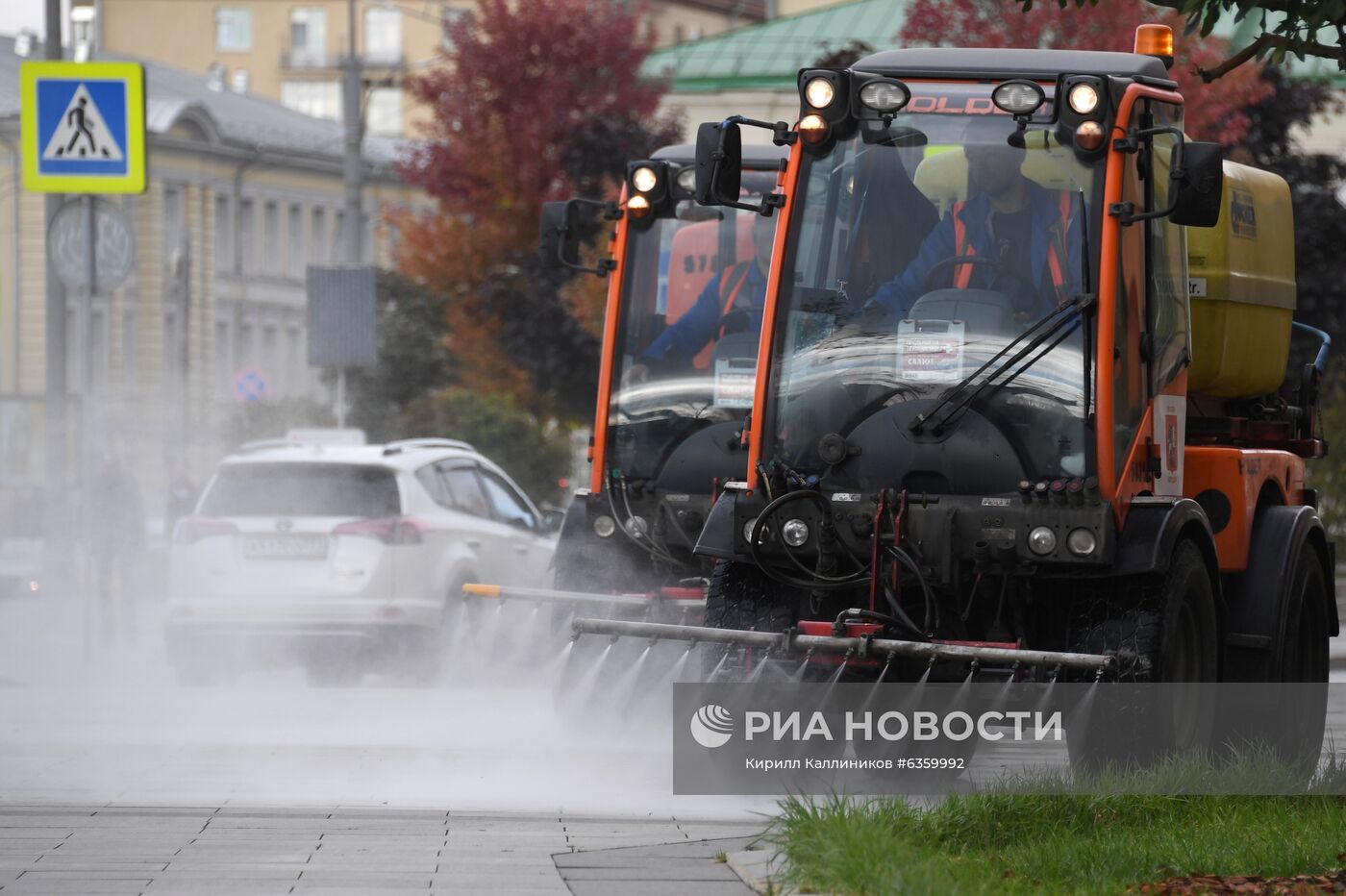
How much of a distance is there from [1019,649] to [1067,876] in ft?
6.36

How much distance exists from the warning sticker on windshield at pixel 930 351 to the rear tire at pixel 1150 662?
3.36ft

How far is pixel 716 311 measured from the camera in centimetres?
1358

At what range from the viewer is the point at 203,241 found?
7844 cm

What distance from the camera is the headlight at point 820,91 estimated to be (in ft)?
33.1

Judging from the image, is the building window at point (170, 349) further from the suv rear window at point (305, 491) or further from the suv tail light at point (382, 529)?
the suv tail light at point (382, 529)

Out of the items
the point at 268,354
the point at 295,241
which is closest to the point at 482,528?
the point at 268,354

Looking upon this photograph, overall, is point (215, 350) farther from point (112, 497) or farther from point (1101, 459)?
point (1101, 459)

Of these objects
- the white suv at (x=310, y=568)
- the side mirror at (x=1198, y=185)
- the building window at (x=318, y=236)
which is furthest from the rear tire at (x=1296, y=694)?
the building window at (x=318, y=236)

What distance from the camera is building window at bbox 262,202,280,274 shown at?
82375 mm

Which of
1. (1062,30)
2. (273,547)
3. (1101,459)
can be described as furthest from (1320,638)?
(1062,30)

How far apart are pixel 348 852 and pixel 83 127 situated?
36.9ft

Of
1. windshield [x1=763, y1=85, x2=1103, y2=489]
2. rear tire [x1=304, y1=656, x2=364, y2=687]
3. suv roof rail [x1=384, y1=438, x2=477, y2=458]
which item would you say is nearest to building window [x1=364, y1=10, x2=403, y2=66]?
suv roof rail [x1=384, y1=438, x2=477, y2=458]

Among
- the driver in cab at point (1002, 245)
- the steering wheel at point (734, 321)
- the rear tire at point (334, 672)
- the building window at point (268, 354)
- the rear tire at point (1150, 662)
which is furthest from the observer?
the building window at point (268, 354)

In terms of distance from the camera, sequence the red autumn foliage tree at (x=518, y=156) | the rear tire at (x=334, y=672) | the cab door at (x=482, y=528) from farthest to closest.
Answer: the red autumn foliage tree at (x=518, y=156) → the cab door at (x=482, y=528) → the rear tire at (x=334, y=672)
